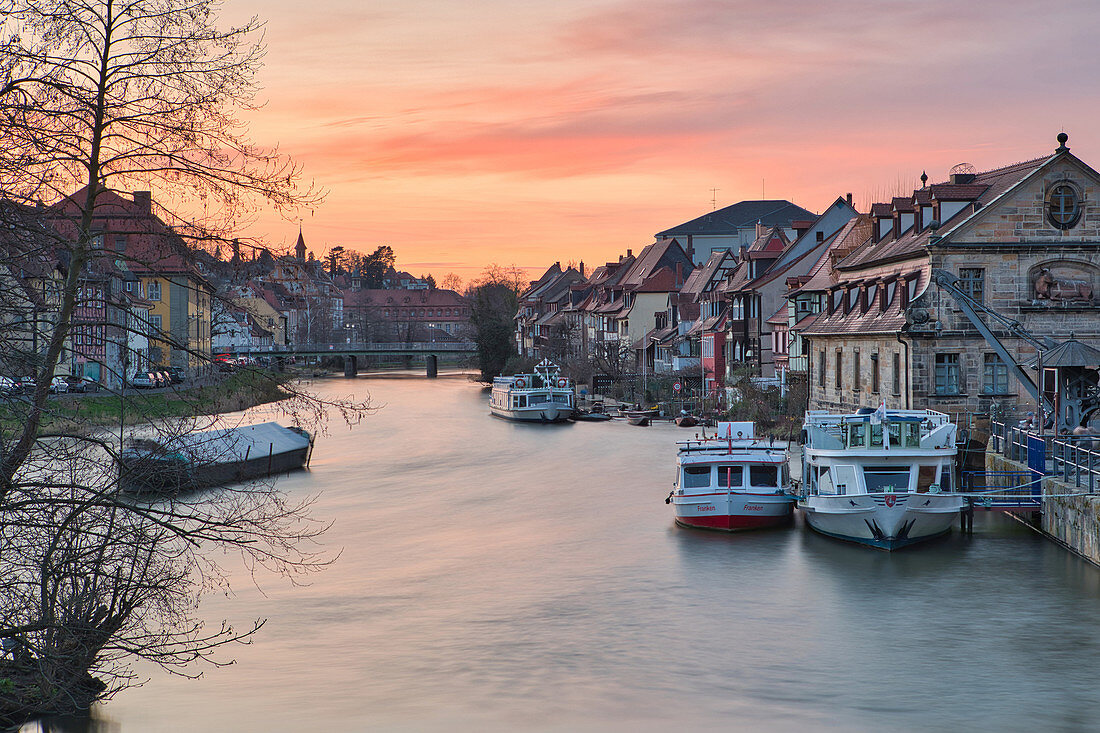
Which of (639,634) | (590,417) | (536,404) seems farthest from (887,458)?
(536,404)

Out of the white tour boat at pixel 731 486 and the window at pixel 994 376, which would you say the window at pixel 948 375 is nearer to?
the window at pixel 994 376

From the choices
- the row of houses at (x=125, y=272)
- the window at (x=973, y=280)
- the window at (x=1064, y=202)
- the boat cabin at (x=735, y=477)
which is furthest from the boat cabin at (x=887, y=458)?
the row of houses at (x=125, y=272)

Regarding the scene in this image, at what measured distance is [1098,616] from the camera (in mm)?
20641

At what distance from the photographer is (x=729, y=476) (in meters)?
30.1

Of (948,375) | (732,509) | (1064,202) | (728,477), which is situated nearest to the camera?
Result: (732,509)

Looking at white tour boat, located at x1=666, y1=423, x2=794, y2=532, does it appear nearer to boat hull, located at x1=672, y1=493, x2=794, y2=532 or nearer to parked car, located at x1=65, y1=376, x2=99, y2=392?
boat hull, located at x1=672, y1=493, x2=794, y2=532

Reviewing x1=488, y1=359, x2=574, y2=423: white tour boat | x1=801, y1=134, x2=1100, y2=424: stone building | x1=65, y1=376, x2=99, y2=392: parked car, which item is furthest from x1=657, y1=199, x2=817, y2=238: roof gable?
x1=65, y1=376, x2=99, y2=392: parked car

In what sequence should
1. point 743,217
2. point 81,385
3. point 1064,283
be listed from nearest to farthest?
point 81,385, point 1064,283, point 743,217

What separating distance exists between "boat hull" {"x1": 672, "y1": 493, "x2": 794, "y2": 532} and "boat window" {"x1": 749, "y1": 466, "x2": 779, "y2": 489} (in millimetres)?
462

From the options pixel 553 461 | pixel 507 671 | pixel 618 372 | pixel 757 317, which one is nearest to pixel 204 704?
pixel 507 671

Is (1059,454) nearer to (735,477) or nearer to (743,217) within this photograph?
(735,477)

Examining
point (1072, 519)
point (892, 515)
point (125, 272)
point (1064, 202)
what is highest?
point (1064, 202)

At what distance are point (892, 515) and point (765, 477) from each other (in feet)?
15.3

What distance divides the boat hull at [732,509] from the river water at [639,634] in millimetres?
366
